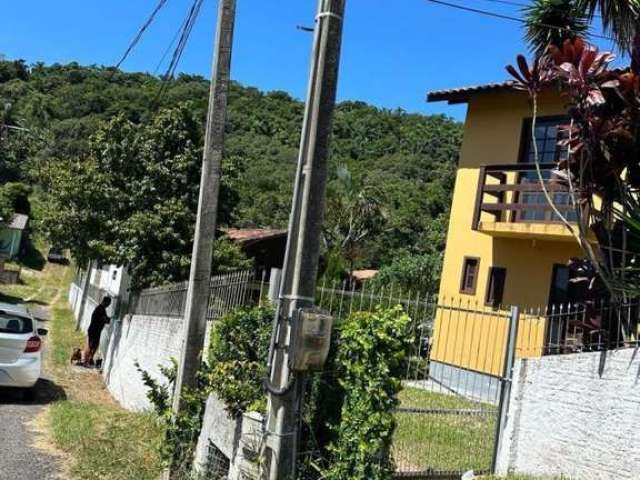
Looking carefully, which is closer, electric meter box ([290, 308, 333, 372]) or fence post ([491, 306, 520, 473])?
electric meter box ([290, 308, 333, 372])

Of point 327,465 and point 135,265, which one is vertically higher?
point 135,265

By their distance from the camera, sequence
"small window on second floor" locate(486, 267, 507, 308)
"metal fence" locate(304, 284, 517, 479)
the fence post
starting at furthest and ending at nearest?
"small window on second floor" locate(486, 267, 507, 308), the fence post, "metal fence" locate(304, 284, 517, 479)

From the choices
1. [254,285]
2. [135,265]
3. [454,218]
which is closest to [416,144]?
[454,218]

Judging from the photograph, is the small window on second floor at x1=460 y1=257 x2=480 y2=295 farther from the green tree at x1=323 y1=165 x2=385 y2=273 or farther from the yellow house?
the green tree at x1=323 y1=165 x2=385 y2=273

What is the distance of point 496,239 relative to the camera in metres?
16.0

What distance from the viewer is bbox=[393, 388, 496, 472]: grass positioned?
258 inches

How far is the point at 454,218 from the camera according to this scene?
17.3 m

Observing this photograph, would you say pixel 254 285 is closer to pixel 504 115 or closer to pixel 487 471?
pixel 487 471

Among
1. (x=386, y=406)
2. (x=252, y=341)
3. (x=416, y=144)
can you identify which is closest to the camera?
(x=386, y=406)

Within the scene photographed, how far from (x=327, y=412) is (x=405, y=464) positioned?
158 cm

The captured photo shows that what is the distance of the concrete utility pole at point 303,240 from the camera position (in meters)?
5.07

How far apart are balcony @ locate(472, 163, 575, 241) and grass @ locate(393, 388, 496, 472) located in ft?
24.4

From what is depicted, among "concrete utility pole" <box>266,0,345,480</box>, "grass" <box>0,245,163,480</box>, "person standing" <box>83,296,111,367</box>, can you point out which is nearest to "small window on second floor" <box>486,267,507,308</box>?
"grass" <box>0,245,163,480</box>

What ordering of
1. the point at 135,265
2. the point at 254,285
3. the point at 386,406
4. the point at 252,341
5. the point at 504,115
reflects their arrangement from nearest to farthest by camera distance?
the point at 386,406
the point at 252,341
the point at 254,285
the point at 135,265
the point at 504,115
